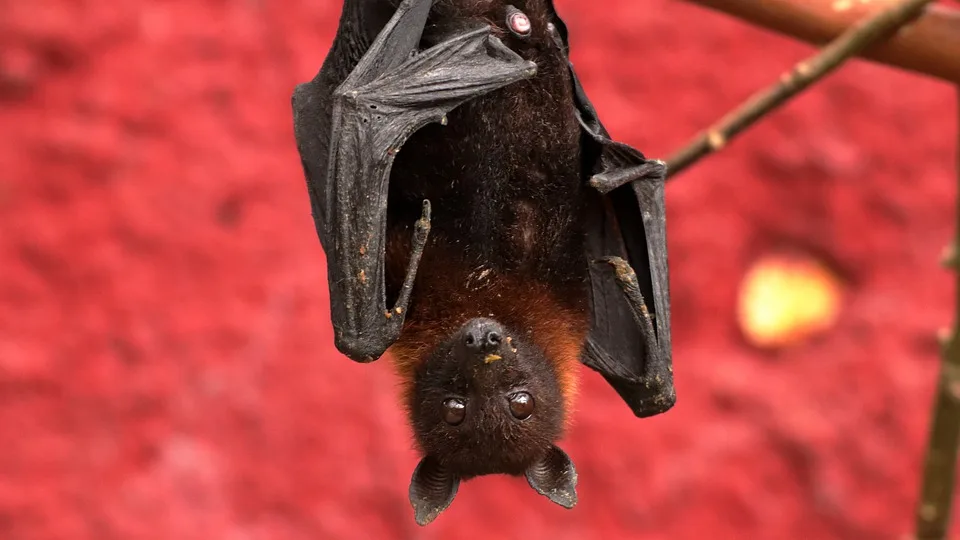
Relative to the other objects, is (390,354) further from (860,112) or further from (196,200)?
(860,112)

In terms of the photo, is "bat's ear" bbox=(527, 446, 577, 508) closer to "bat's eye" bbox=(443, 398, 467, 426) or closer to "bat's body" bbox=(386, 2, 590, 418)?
"bat's eye" bbox=(443, 398, 467, 426)

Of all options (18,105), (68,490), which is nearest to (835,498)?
(68,490)

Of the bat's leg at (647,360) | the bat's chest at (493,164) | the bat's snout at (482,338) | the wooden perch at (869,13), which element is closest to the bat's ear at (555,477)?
the bat's leg at (647,360)

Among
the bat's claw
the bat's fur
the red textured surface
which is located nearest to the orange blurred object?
the red textured surface

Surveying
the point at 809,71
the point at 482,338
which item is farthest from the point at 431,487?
the point at 809,71

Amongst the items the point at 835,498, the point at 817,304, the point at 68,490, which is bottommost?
the point at 835,498

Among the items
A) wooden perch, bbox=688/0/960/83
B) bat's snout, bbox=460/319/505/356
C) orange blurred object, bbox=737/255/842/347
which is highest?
wooden perch, bbox=688/0/960/83

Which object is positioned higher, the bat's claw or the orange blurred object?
the bat's claw

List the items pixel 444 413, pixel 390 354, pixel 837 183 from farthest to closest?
pixel 837 183 < pixel 390 354 < pixel 444 413
